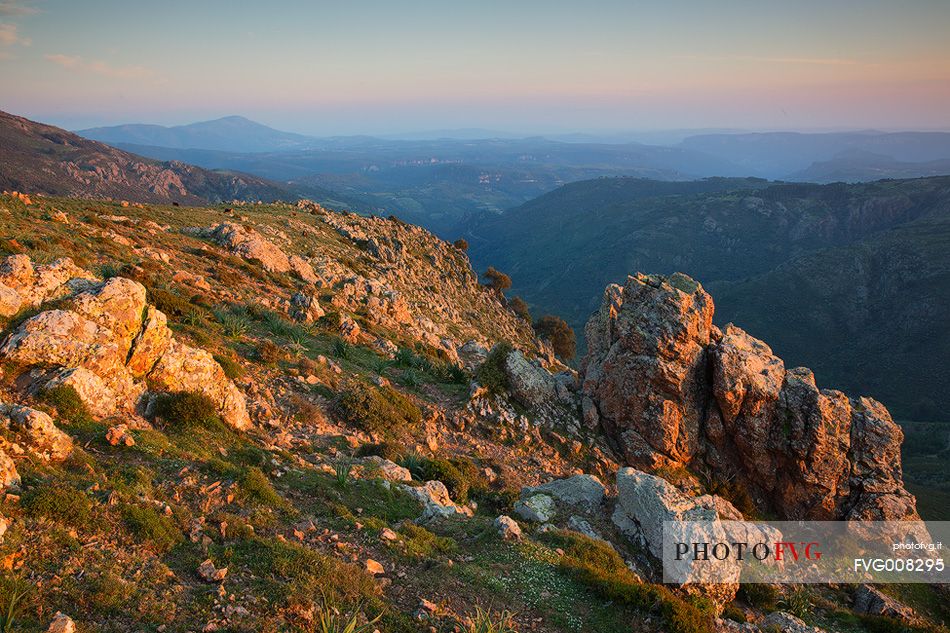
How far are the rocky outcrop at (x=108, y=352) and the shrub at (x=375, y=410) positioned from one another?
11.6 ft

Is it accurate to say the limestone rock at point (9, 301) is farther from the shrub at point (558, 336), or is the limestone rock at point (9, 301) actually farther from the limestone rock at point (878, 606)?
the shrub at point (558, 336)

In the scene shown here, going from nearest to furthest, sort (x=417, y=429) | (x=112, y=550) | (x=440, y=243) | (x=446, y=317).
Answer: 1. (x=112, y=550)
2. (x=417, y=429)
3. (x=446, y=317)
4. (x=440, y=243)

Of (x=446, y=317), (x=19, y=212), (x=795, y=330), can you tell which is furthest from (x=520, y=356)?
(x=795, y=330)

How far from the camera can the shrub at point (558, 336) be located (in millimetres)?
60875

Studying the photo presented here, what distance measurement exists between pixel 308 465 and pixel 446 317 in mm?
32465

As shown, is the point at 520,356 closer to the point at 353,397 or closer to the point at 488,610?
the point at 353,397

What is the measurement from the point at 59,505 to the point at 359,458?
748 cm

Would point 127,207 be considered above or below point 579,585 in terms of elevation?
above

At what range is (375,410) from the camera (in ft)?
54.2

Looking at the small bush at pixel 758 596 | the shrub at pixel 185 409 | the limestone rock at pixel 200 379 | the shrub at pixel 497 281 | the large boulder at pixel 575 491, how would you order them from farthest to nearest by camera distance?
the shrub at pixel 497 281, the large boulder at pixel 575 491, the small bush at pixel 758 596, the limestone rock at pixel 200 379, the shrub at pixel 185 409

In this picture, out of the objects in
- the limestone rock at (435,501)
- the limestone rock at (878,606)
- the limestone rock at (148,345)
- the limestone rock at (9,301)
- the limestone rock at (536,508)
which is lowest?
the limestone rock at (878,606)

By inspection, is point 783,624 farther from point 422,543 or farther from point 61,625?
point 61,625

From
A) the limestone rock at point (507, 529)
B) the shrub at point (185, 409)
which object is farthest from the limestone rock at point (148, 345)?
the limestone rock at point (507, 529)

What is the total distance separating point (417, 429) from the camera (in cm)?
1767
